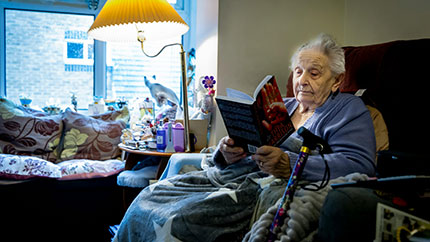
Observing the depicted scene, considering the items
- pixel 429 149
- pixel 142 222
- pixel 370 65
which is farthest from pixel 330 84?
pixel 142 222

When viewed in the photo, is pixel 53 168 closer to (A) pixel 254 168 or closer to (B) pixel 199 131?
(B) pixel 199 131

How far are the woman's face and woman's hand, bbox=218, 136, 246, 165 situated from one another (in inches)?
13.2

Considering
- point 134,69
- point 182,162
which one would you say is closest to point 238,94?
point 182,162

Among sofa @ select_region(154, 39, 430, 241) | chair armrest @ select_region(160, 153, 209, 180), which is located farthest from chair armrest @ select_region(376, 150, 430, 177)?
chair armrest @ select_region(160, 153, 209, 180)

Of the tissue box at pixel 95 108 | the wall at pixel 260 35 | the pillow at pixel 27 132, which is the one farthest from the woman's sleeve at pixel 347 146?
the tissue box at pixel 95 108

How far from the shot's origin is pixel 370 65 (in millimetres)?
1493

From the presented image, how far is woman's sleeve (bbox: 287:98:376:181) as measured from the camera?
113 cm

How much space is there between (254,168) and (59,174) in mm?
1428

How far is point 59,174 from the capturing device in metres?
2.21

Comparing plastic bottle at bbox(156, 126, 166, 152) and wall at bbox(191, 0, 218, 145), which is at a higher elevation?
wall at bbox(191, 0, 218, 145)

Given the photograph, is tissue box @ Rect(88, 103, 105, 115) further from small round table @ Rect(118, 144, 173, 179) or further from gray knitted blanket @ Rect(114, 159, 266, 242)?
gray knitted blanket @ Rect(114, 159, 266, 242)

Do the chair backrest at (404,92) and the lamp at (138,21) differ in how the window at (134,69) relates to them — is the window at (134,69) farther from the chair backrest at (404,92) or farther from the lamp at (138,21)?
Answer: the chair backrest at (404,92)

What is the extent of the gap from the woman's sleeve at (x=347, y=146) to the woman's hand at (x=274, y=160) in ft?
0.08

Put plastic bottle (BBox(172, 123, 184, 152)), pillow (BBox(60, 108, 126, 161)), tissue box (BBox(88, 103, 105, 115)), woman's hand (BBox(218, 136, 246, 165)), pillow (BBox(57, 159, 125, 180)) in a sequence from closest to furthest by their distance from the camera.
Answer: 1. woman's hand (BBox(218, 136, 246, 165))
2. plastic bottle (BBox(172, 123, 184, 152))
3. pillow (BBox(57, 159, 125, 180))
4. pillow (BBox(60, 108, 126, 161))
5. tissue box (BBox(88, 103, 105, 115))
